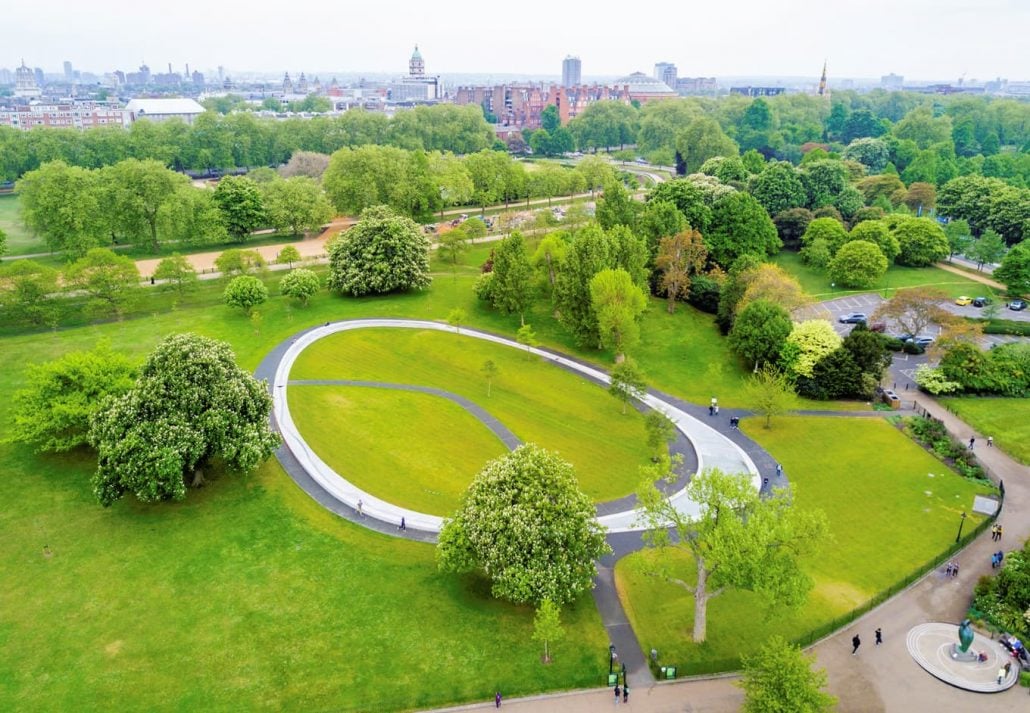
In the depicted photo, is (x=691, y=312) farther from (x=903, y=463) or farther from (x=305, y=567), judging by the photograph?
(x=305, y=567)

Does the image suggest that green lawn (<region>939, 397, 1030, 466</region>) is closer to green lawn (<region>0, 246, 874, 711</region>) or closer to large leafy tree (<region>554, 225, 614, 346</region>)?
large leafy tree (<region>554, 225, 614, 346</region>)

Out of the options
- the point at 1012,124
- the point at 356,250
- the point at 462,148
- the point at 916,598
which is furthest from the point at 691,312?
the point at 1012,124

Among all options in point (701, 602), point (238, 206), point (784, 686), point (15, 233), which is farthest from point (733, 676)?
point (15, 233)

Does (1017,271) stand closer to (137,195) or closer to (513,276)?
(513,276)

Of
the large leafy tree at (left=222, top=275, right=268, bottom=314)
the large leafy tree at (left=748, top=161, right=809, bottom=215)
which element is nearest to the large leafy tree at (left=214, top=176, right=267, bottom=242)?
the large leafy tree at (left=222, top=275, right=268, bottom=314)

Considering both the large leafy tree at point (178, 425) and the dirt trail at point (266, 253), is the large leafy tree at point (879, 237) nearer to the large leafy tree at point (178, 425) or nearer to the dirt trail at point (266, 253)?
the dirt trail at point (266, 253)

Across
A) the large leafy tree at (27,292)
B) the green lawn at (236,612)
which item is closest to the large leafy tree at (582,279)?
the green lawn at (236,612)

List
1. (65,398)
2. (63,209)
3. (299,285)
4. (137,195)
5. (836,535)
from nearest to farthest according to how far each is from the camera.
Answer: (836,535)
(65,398)
(299,285)
(63,209)
(137,195)
